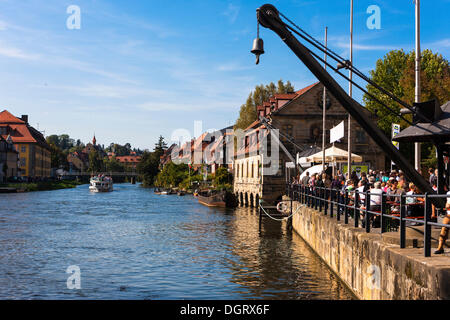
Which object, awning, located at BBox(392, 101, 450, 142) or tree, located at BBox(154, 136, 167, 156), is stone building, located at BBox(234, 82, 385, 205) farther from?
tree, located at BBox(154, 136, 167, 156)

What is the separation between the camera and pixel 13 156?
105875 mm

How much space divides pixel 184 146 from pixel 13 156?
44405 millimetres

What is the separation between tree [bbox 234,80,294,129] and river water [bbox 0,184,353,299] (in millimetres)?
49152

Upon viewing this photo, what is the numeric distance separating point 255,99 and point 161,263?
2593 inches

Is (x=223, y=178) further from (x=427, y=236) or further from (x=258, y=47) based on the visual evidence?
(x=427, y=236)

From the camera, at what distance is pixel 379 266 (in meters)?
10.5

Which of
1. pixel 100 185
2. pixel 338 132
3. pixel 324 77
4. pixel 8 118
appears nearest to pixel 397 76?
pixel 338 132

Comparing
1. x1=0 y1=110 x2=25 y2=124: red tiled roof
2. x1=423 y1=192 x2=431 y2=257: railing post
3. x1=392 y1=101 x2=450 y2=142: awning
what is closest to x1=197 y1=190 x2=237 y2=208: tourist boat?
x1=392 y1=101 x2=450 y2=142: awning

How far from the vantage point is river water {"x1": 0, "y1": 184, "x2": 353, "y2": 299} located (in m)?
15.9

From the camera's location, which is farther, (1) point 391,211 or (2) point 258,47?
(1) point 391,211

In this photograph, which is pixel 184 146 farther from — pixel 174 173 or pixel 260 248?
pixel 260 248

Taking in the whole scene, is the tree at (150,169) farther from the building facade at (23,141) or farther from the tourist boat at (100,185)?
the tourist boat at (100,185)

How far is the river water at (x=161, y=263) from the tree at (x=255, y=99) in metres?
49.2
